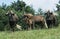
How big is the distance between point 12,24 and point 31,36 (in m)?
4.67

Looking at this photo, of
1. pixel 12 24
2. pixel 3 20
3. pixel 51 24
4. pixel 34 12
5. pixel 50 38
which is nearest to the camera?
pixel 50 38

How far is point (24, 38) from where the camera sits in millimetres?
17344

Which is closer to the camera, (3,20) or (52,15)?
(52,15)

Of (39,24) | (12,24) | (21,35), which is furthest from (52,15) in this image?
(21,35)

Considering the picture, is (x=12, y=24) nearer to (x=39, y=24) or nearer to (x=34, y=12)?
(x=39, y=24)

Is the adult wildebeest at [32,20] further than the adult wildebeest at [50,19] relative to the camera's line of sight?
No

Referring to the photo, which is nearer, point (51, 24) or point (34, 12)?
point (51, 24)

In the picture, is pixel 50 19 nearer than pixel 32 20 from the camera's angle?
No

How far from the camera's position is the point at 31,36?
18.1 metres

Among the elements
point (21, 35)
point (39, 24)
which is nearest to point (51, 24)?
point (39, 24)

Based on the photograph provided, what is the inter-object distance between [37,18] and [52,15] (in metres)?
1.31

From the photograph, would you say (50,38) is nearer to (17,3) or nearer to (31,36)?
(31,36)

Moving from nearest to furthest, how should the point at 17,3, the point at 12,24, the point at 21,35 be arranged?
the point at 21,35 → the point at 12,24 → the point at 17,3

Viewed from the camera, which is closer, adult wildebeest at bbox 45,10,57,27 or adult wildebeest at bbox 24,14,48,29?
adult wildebeest at bbox 24,14,48,29
